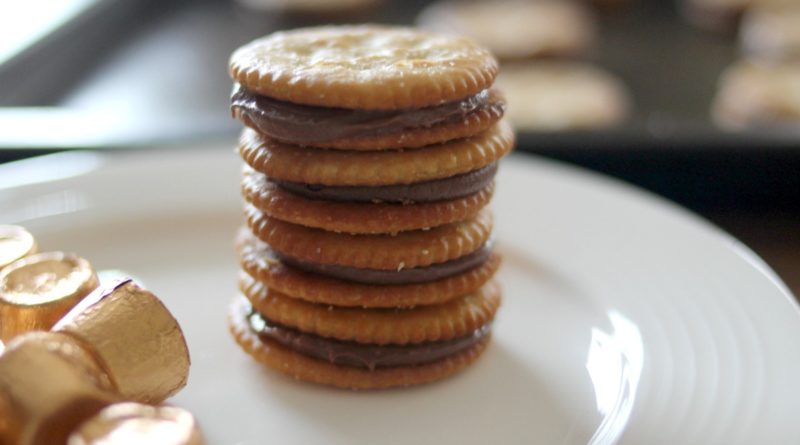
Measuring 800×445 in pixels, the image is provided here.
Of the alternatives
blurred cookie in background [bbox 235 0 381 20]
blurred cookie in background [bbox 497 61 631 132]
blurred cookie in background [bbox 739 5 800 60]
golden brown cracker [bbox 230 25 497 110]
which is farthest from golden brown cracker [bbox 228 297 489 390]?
blurred cookie in background [bbox 235 0 381 20]

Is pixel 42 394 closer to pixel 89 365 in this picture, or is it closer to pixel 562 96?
pixel 89 365

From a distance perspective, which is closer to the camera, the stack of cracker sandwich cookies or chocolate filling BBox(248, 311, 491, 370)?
the stack of cracker sandwich cookies

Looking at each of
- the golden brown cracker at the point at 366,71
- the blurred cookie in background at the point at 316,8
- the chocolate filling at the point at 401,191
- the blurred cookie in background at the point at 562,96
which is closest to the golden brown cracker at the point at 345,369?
the chocolate filling at the point at 401,191

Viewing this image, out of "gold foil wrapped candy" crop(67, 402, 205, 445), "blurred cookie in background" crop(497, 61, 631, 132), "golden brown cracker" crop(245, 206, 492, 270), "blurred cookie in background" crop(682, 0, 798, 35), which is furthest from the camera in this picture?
"blurred cookie in background" crop(682, 0, 798, 35)

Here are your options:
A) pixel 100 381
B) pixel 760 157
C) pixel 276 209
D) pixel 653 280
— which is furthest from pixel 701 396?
pixel 760 157

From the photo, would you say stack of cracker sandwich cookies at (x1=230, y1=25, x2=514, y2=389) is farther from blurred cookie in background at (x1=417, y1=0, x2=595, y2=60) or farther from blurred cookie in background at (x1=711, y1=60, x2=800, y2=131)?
blurred cookie in background at (x1=417, y1=0, x2=595, y2=60)

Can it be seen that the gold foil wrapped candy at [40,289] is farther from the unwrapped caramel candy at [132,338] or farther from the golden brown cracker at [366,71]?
the golden brown cracker at [366,71]

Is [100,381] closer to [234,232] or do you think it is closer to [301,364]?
[301,364]

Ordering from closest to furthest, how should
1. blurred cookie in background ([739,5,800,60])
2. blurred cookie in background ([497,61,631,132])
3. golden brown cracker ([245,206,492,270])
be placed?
golden brown cracker ([245,206,492,270]) < blurred cookie in background ([497,61,631,132]) < blurred cookie in background ([739,5,800,60])
